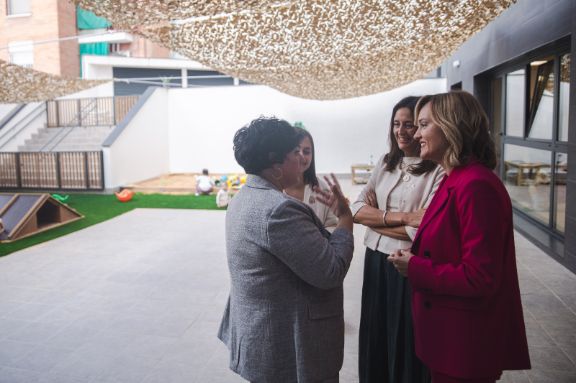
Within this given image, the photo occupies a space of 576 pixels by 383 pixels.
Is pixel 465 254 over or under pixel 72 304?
over

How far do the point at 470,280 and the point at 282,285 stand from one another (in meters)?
0.55

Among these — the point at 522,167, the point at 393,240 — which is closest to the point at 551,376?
the point at 393,240

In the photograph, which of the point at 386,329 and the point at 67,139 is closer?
the point at 386,329

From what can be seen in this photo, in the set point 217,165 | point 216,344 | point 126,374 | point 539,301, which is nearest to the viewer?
point 126,374

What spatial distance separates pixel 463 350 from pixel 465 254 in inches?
12.0

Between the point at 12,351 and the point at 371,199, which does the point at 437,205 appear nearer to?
the point at 371,199

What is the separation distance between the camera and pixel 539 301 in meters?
3.71

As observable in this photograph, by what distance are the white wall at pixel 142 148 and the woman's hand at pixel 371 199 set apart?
9.81 meters

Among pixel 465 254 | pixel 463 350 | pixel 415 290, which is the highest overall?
pixel 465 254

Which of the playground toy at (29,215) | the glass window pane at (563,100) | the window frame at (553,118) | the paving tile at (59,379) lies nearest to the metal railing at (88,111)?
the playground toy at (29,215)

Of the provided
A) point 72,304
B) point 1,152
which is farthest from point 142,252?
point 1,152

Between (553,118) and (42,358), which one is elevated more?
(553,118)

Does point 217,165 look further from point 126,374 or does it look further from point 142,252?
point 126,374

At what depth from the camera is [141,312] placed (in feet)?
12.5
